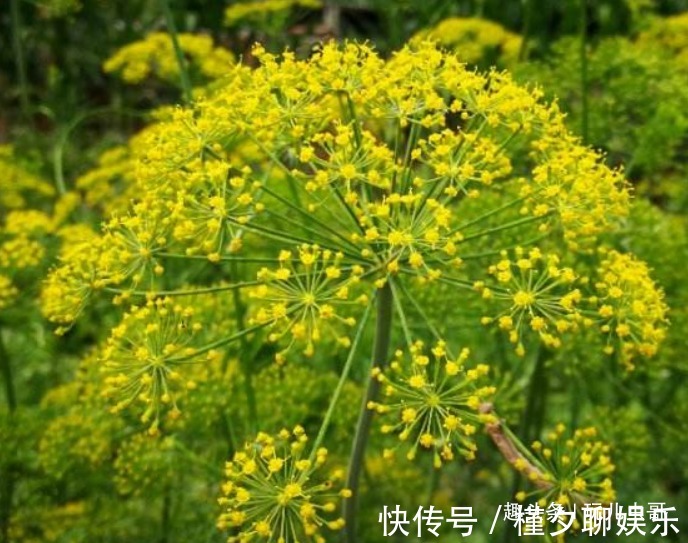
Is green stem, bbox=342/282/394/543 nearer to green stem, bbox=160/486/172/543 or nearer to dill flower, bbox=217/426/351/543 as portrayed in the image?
dill flower, bbox=217/426/351/543

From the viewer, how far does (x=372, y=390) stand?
7.27 feet

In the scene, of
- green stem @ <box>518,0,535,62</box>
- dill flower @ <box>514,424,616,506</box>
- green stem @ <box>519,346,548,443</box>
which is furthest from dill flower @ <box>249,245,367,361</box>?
green stem @ <box>518,0,535,62</box>

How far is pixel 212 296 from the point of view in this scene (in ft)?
9.93

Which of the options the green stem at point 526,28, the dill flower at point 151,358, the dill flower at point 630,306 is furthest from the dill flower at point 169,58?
the dill flower at point 630,306

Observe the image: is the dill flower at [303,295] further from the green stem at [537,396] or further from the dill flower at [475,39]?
the dill flower at [475,39]

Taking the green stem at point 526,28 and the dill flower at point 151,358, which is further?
the green stem at point 526,28

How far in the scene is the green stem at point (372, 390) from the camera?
2221 millimetres

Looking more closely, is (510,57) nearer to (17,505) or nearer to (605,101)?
(605,101)

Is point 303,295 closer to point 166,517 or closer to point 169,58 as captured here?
point 166,517

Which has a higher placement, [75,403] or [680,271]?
[680,271]

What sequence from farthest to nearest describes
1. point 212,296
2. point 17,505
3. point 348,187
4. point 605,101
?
point 605,101 → point 17,505 → point 212,296 → point 348,187

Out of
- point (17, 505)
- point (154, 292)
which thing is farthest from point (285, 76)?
point (17, 505)

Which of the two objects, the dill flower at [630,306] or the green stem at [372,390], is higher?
the dill flower at [630,306]

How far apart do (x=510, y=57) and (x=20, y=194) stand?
6.77ft
